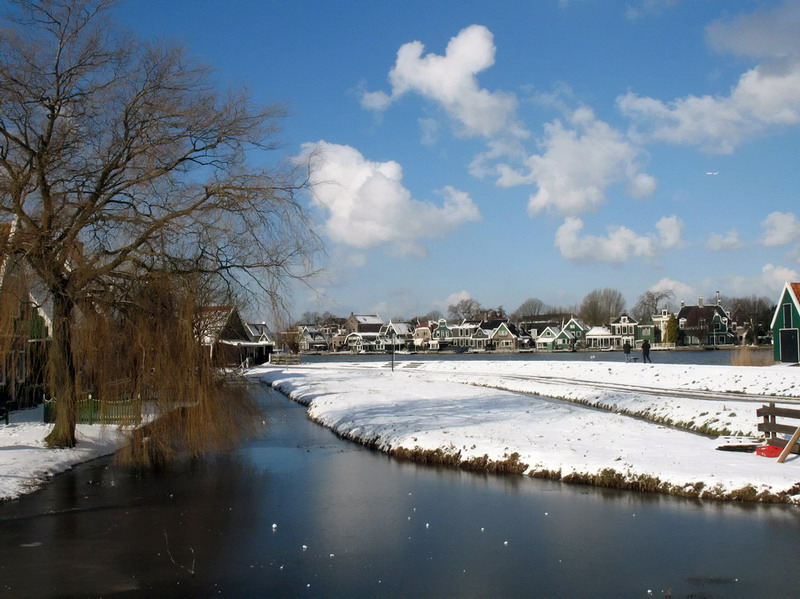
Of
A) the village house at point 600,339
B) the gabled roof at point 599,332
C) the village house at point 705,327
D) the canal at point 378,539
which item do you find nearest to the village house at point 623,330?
the village house at point 600,339

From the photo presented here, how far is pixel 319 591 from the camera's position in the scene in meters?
8.97

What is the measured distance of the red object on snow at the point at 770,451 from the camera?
1602cm

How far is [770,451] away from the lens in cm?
1612

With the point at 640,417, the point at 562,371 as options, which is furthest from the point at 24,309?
the point at 562,371

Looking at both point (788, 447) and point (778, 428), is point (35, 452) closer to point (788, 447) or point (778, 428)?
point (788, 447)

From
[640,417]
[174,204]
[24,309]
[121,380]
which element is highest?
[174,204]

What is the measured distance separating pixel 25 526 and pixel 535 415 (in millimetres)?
16373

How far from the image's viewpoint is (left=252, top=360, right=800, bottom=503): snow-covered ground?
15.0 metres

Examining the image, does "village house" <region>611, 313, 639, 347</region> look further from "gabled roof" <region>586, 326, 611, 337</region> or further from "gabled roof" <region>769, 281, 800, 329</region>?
"gabled roof" <region>769, 281, 800, 329</region>

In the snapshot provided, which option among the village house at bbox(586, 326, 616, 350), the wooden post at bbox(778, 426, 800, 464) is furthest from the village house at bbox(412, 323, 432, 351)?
the wooden post at bbox(778, 426, 800, 464)

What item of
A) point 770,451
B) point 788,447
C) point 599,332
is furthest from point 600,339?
point 788,447

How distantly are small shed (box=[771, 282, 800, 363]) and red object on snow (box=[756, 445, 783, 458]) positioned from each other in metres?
30.0

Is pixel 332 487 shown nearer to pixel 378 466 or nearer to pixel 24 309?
pixel 378 466

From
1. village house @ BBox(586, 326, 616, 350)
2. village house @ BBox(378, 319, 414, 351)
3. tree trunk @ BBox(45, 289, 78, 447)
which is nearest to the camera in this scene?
tree trunk @ BBox(45, 289, 78, 447)
